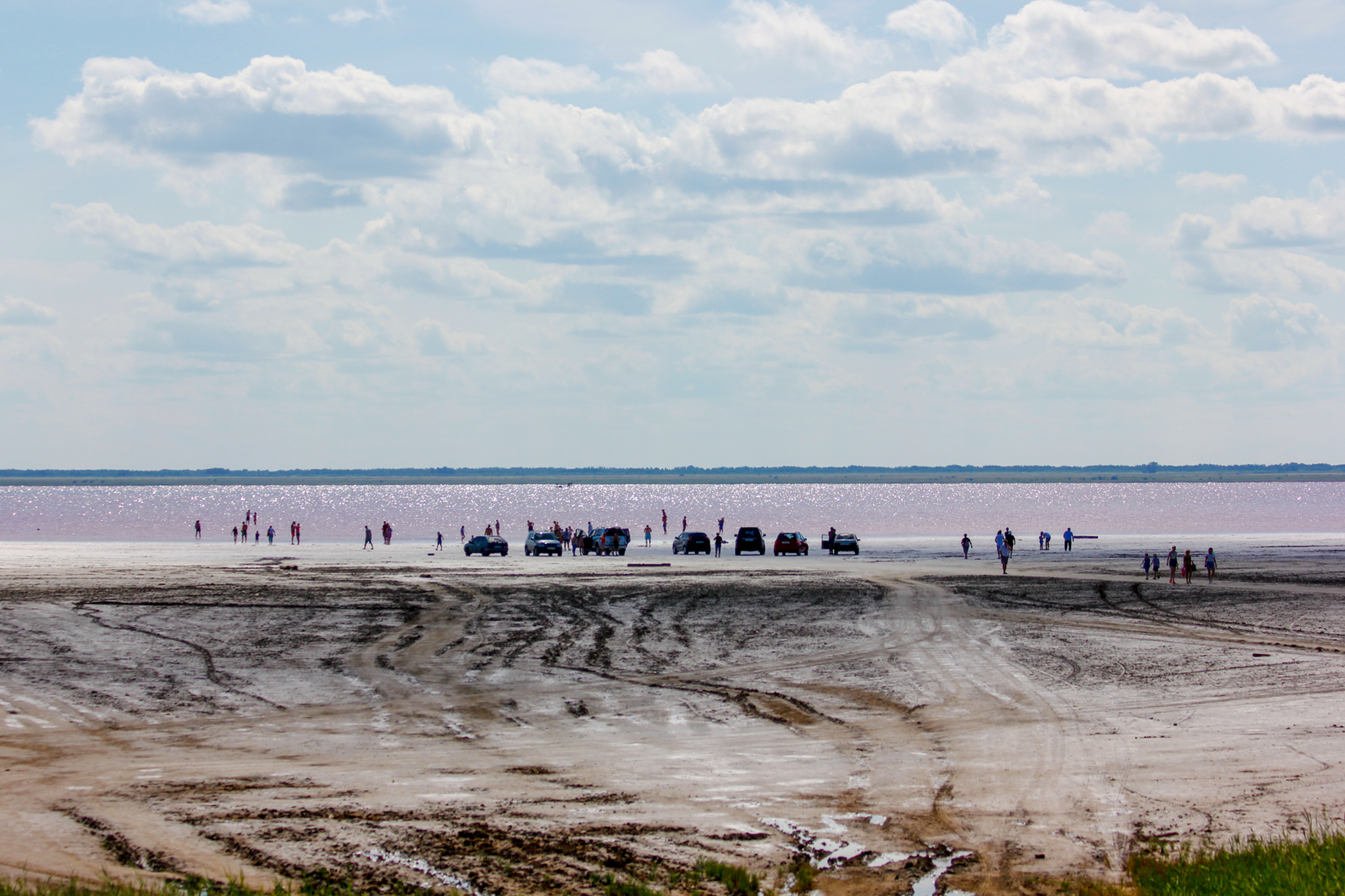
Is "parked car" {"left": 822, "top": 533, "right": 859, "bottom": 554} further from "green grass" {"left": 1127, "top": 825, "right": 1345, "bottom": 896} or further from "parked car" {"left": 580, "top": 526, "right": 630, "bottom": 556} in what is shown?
"green grass" {"left": 1127, "top": 825, "right": 1345, "bottom": 896}

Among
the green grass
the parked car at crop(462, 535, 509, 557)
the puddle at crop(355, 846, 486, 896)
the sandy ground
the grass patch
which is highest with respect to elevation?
the green grass

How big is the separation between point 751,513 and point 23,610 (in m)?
154

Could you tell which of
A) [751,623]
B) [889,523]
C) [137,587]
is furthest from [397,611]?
[889,523]

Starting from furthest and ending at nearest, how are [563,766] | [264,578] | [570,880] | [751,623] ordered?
[264,578], [751,623], [563,766], [570,880]

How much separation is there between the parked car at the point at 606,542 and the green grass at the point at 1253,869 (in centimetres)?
5715

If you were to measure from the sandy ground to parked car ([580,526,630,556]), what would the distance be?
3147 centimetres

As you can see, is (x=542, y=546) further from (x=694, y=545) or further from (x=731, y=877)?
(x=731, y=877)

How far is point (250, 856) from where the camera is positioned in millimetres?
10695

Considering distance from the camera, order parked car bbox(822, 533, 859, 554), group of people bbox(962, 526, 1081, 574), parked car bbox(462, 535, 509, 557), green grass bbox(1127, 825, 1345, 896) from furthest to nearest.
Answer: parked car bbox(462, 535, 509, 557) → parked car bbox(822, 533, 859, 554) → group of people bbox(962, 526, 1081, 574) → green grass bbox(1127, 825, 1345, 896)

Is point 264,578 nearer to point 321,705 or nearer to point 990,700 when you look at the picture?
point 321,705

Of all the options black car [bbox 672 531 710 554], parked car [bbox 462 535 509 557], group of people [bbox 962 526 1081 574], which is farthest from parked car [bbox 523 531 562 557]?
group of people [bbox 962 526 1081 574]

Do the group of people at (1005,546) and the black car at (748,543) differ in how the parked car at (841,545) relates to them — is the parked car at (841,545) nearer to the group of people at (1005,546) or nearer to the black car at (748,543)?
the black car at (748,543)

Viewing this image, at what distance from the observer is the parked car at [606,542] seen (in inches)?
2653

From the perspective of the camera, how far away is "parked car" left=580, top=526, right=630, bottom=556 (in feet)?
221
